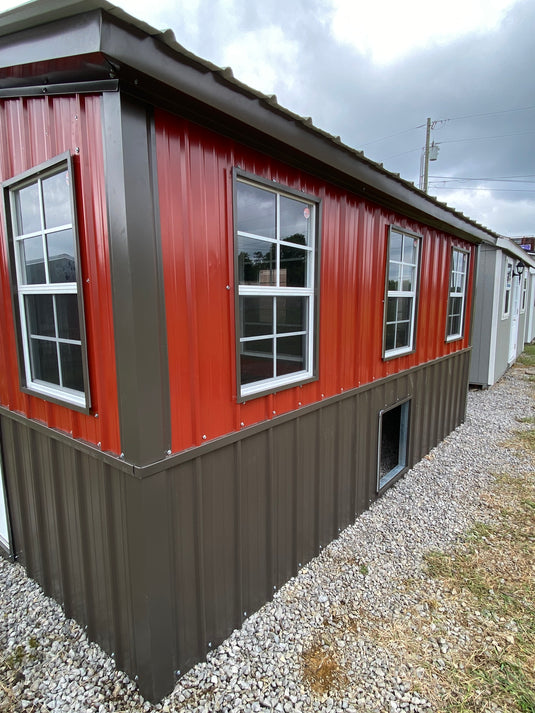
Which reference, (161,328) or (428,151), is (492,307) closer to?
(161,328)

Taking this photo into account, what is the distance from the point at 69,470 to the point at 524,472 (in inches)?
190

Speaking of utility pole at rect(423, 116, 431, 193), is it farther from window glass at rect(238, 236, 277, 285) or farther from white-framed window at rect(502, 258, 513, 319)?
window glass at rect(238, 236, 277, 285)

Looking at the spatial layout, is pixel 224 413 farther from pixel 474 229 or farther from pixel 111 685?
pixel 474 229

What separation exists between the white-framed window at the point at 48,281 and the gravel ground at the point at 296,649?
4.81 feet

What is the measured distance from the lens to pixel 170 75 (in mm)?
1428

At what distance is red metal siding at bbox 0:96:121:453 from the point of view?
158cm

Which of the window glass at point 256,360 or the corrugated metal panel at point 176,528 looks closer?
the corrugated metal panel at point 176,528

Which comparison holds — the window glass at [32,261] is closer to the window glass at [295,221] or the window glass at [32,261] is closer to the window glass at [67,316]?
the window glass at [67,316]

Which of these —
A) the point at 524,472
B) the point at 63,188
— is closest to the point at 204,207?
the point at 63,188

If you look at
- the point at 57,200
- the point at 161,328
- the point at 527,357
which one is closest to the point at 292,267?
the point at 161,328

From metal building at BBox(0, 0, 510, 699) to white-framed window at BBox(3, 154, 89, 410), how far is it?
0.01 meters

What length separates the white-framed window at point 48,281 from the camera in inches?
70.7

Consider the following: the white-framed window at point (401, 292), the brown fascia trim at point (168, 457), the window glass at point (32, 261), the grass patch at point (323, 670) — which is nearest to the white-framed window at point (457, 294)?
the white-framed window at point (401, 292)

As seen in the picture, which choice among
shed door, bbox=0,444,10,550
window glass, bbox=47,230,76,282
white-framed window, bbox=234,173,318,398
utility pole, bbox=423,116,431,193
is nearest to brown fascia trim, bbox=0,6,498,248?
white-framed window, bbox=234,173,318,398
